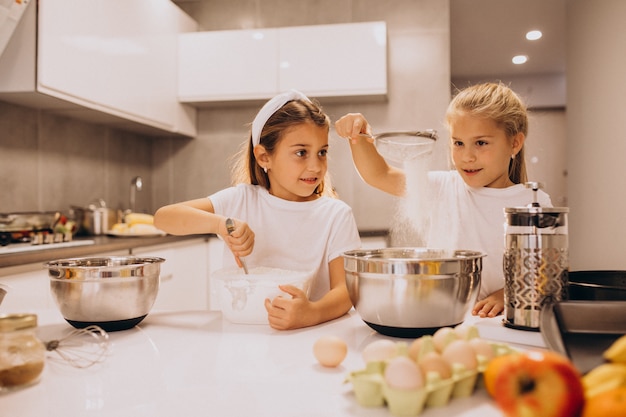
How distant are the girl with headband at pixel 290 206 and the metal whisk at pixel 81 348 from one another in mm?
519

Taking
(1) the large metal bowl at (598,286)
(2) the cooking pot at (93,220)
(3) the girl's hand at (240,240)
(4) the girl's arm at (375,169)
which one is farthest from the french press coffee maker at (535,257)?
(2) the cooking pot at (93,220)

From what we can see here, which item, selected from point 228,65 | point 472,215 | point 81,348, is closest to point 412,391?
point 81,348

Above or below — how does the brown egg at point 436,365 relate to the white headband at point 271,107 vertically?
below

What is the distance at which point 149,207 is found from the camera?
3709mm

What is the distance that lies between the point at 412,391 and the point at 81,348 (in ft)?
1.75

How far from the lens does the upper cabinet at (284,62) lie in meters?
3.09

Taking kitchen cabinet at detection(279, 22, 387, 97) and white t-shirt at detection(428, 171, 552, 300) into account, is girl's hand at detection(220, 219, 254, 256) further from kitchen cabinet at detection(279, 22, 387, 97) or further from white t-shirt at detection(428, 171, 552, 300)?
kitchen cabinet at detection(279, 22, 387, 97)

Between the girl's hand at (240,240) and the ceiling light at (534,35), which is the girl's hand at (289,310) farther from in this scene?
the ceiling light at (534,35)

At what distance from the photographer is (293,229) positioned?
149cm

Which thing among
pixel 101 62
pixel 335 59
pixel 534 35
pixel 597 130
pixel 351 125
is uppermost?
pixel 534 35

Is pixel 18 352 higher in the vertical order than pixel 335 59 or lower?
lower

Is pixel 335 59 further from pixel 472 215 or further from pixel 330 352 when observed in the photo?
pixel 330 352

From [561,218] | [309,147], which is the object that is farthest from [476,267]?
[309,147]

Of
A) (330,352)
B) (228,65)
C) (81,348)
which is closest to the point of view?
(330,352)
